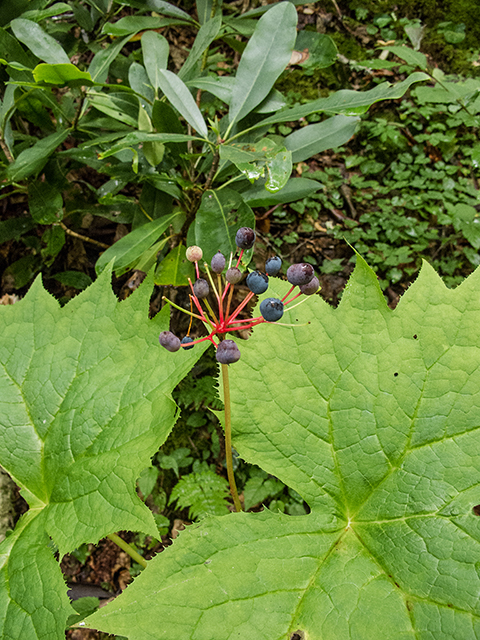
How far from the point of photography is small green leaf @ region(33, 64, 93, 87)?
1.25 m

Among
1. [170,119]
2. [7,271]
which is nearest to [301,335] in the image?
[170,119]

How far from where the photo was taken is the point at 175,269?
6.06 feet

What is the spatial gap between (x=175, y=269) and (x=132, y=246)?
0.85ft

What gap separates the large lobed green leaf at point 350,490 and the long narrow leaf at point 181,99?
842 mm

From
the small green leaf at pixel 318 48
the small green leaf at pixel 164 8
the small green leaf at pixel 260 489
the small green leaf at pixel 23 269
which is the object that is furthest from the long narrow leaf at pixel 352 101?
the small green leaf at pixel 260 489

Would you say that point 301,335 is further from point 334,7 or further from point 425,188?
point 334,7

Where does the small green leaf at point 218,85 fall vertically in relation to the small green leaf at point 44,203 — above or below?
above

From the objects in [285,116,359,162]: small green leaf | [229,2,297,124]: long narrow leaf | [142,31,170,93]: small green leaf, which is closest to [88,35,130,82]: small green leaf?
[142,31,170,93]: small green leaf

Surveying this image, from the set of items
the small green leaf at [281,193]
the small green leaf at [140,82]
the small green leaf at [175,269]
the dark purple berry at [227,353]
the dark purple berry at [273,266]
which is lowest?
the small green leaf at [175,269]

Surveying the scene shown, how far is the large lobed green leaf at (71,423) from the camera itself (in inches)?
38.1

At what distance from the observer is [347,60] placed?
322 centimetres

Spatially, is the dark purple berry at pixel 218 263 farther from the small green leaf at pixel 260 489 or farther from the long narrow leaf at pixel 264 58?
the small green leaf at pixel 260 489

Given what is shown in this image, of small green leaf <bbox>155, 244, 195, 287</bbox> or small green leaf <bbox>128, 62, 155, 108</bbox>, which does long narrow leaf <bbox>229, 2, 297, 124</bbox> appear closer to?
small green leaf <bbox>128, 62, 155, 108</bbox>

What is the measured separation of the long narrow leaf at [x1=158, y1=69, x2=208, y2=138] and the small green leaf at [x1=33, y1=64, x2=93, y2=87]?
0.31 m
